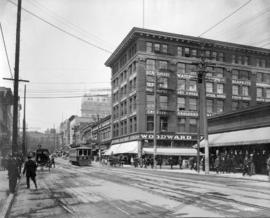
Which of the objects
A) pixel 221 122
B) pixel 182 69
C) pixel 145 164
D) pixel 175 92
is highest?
pixel 182 69

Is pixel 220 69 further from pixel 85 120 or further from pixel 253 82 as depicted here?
pixel 85 120

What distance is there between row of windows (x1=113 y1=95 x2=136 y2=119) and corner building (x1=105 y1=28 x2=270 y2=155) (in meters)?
0.17

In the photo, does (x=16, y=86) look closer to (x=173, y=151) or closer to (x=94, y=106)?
Answer: (x=173, y=151)

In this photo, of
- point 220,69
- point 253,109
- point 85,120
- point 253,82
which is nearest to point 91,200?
point 253,109

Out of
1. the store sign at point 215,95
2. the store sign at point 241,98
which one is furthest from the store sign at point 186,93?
the store sign at point 241,98

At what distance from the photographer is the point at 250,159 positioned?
3153 centimetres

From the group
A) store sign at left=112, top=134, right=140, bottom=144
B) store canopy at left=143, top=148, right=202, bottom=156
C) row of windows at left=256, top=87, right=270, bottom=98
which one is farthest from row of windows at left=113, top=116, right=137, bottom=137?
row of windows at left=256, top=87, right=270, bottom=98

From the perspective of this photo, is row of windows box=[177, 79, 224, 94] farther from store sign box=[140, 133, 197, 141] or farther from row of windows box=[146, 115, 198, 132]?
store sign box=[140, 133, 197, 141]

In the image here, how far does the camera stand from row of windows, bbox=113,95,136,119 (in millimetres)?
64537

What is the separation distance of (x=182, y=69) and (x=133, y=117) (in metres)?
11.5

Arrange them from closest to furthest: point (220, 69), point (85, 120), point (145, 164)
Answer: point (145, 164) → point (220, 69) → point (85, 120)

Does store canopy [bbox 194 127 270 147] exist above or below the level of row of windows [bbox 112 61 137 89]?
below

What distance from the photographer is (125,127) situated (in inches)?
2744

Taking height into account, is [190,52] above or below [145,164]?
above
